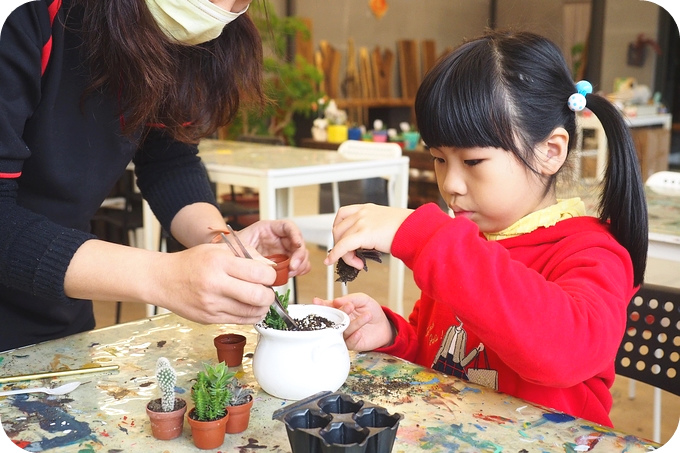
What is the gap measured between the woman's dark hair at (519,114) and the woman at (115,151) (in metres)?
0.34

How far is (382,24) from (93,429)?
8.81m

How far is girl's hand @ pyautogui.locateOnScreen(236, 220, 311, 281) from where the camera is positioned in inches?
50.6

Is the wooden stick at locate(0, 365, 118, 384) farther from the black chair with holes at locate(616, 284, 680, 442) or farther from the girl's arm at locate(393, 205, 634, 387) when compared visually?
the black chair with holes at locate(616, 284, 680, 442)

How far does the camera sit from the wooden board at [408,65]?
945 cm

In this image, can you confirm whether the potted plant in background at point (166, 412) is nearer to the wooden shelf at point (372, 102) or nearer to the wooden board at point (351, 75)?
the wooden shelf at point (372, 102)

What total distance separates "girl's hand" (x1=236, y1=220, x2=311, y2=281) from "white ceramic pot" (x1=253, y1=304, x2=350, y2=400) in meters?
0.30

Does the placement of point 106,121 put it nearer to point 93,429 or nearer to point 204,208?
point 204,208

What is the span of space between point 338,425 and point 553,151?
0.69 metres

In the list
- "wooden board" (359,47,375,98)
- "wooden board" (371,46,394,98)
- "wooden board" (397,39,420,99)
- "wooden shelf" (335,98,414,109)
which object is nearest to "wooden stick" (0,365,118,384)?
"wooden shelf" (335,98,414,109)

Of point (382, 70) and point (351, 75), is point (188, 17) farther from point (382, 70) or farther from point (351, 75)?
point (382, 70)

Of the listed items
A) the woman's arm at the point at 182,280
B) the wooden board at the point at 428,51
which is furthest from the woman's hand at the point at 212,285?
the wooden board at the point at 428,51

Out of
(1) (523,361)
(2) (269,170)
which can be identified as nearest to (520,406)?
(1) (523,361)

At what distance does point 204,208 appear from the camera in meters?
1.47

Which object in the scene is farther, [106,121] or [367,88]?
[367,88]
